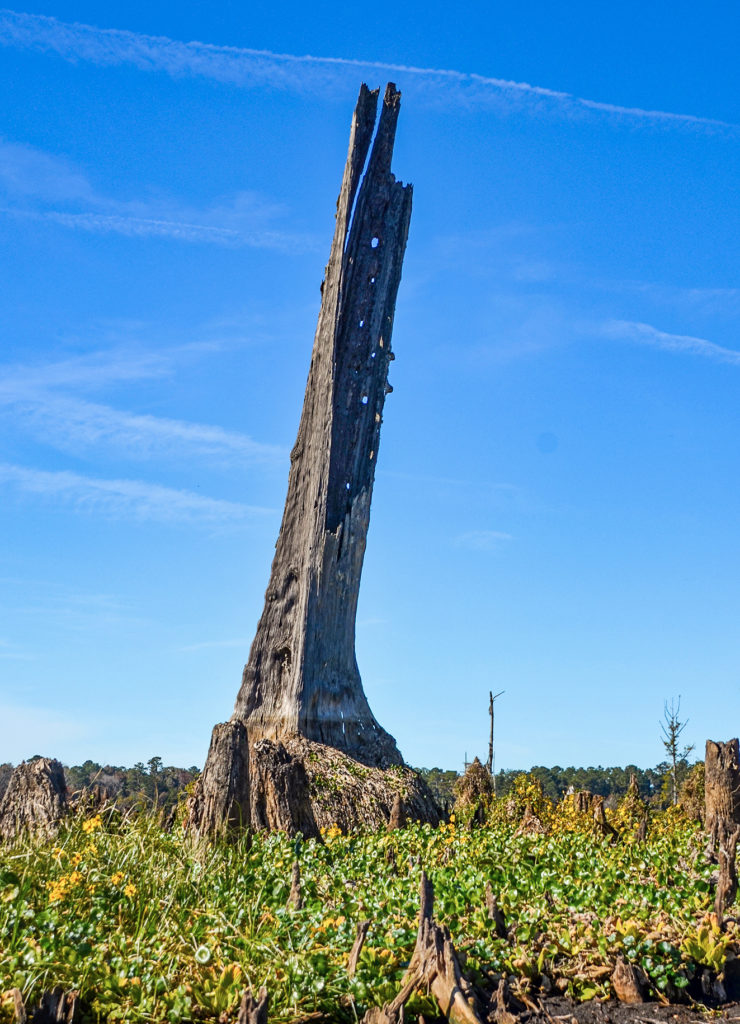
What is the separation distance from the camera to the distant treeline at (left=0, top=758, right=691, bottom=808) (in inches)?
350

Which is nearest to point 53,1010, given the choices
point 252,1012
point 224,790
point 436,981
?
point 252,1012

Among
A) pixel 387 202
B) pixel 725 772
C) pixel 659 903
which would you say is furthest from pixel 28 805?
pixel 387 202

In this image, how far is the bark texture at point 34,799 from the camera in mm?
7250

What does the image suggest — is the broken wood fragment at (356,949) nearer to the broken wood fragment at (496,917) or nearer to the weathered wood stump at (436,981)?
the weathered wood stump at (436,981)

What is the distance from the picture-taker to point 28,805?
24.3ft

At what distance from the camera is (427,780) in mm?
17594

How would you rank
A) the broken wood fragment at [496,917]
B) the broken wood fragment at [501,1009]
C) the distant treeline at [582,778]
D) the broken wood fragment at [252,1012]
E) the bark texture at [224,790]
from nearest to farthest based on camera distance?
the broken wood fragment at [252,1012] → the broken wood fragment at [501,1009] → the broken wood fragment at [496,917] → the bark texture at [224,790] → the distant treeline at [582,778]

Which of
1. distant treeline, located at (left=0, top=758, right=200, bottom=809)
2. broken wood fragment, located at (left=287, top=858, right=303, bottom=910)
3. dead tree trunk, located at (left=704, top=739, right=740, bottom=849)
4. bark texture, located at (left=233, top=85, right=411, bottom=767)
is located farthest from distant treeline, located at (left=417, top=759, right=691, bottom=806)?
broken wood fragment, located at (left=287, top=858, right=303, bottom=910)

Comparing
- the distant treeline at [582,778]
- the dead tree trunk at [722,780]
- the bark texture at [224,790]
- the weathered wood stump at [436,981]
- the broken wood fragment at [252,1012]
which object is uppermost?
the distant treeline at [582,778]

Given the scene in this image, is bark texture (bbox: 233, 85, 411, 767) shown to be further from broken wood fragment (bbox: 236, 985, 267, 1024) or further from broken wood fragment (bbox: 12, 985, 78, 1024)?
broken wood fragment (bbox: 236, 985, 267, 1024)

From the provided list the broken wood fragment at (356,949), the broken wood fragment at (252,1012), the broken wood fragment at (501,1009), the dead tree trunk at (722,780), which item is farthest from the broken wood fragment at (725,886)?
the broken wood fragment at (252,1012)

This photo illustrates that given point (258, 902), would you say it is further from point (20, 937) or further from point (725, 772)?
point (725, 772)

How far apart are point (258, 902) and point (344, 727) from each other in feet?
19.7

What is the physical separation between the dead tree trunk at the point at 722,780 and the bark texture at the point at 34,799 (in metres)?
5.15
